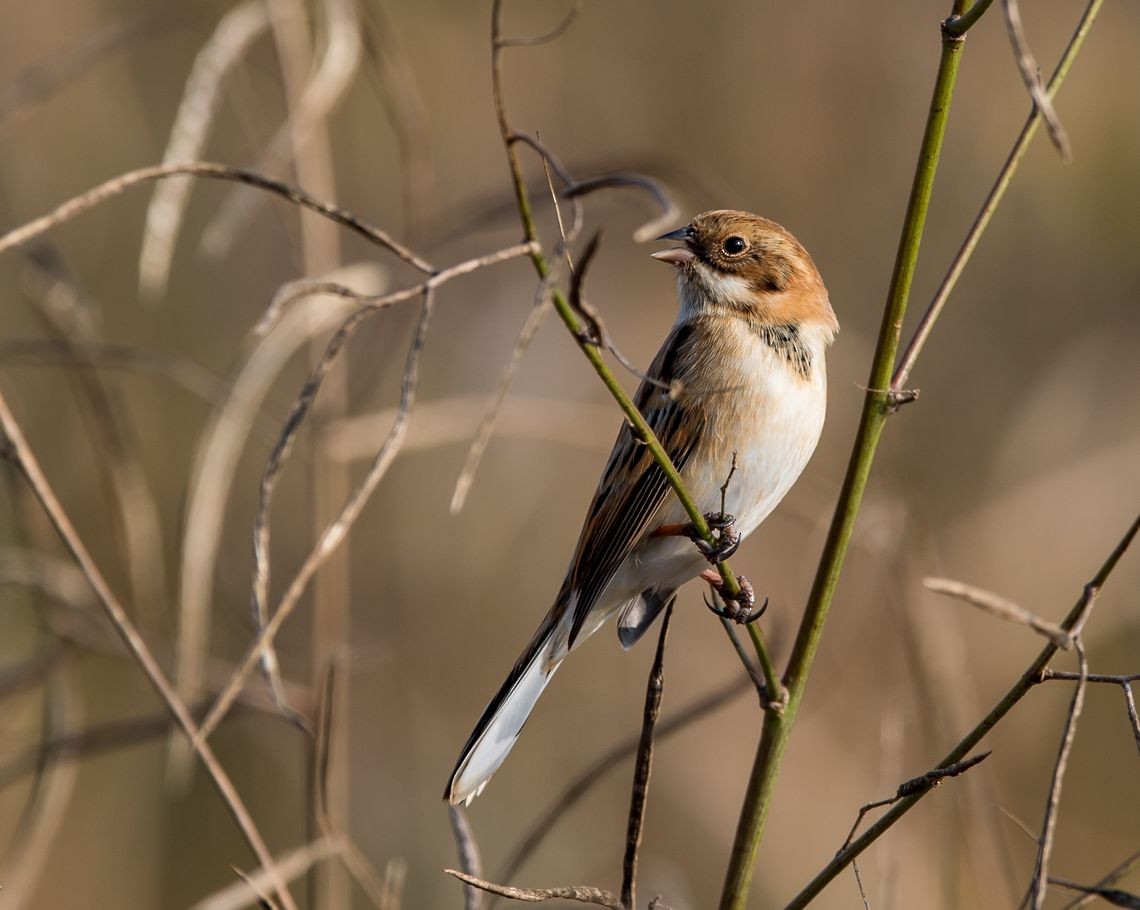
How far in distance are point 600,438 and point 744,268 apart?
62 centimetres

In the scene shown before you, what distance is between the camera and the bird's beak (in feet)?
11.2

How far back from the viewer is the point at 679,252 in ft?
11.3

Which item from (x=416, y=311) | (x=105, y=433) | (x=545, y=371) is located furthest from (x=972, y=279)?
(x=105, y=433)

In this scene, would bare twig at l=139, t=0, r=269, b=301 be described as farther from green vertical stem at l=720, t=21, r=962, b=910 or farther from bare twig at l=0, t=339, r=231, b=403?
green vertical stem at l=720, t=21, r=962, b=910

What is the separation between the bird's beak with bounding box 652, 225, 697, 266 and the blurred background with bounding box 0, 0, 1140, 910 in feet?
1.49

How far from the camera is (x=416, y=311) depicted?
13.9ft

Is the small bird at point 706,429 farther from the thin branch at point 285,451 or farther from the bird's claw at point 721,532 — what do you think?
the thin branch at point 285,451

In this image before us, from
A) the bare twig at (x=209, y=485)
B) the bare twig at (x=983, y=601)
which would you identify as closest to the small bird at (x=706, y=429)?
the bare twig at (x=209, y=485)

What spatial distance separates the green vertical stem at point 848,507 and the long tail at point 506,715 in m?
0.69

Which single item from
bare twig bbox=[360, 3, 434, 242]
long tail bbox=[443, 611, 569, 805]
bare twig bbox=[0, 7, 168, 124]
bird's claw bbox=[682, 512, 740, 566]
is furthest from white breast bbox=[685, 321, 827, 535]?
bare twig bbox=[0, 7, 168, 124]

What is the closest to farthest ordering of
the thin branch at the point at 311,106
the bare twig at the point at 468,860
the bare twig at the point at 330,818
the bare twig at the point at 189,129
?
the bare twig at the point at 468,860 < the bare twig at the point at 330,818 < the bare twig at the point at 189,129 < the thin branch at the point at 311,106

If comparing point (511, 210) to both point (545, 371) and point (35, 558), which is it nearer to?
point (35, 558)

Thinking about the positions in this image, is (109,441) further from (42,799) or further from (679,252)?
(679,252)

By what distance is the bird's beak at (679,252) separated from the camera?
341 centimetres
